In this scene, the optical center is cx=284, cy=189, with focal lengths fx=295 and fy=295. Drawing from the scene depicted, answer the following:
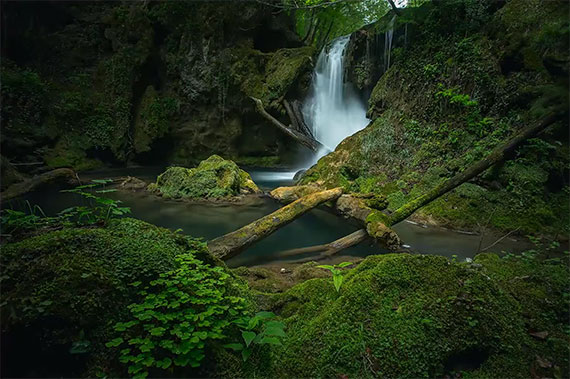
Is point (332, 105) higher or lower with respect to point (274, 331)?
higher

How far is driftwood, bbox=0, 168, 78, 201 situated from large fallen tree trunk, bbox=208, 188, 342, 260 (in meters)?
5.38

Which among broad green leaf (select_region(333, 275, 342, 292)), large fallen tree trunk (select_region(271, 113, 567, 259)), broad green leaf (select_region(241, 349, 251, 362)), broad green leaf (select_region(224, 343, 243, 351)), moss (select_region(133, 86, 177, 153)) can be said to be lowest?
large fallen tree trunk (select_region(271, 113, 567, 259))

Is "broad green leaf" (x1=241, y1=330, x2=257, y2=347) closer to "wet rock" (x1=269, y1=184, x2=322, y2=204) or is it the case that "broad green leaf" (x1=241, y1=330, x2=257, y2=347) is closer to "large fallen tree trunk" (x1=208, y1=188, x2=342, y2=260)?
"large fallen tree trunk" (x1=208, y1=188, x2=342, y2=260)

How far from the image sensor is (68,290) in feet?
5.63

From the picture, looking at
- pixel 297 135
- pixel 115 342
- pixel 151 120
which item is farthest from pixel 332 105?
pixel 115 342

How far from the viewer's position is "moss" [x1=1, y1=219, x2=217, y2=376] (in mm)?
1600

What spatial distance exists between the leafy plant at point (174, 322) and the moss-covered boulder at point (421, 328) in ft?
1.49

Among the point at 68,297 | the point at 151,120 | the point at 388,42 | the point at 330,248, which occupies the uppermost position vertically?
the point at 388,42

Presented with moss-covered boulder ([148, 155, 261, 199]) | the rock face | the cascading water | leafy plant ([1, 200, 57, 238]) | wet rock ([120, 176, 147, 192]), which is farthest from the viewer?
the cascading water

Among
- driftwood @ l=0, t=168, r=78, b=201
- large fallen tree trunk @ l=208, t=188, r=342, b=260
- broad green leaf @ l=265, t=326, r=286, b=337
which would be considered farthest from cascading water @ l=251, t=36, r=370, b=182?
broad green leaf @ l=265, t=326, r=286, b=337

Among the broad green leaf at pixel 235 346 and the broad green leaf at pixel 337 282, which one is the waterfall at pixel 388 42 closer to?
the broad green leaf at pixel 337 282

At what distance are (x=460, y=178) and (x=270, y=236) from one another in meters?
4.15

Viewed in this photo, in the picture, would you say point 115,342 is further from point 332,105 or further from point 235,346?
point 332,105

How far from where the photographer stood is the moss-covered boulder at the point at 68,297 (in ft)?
5.22
